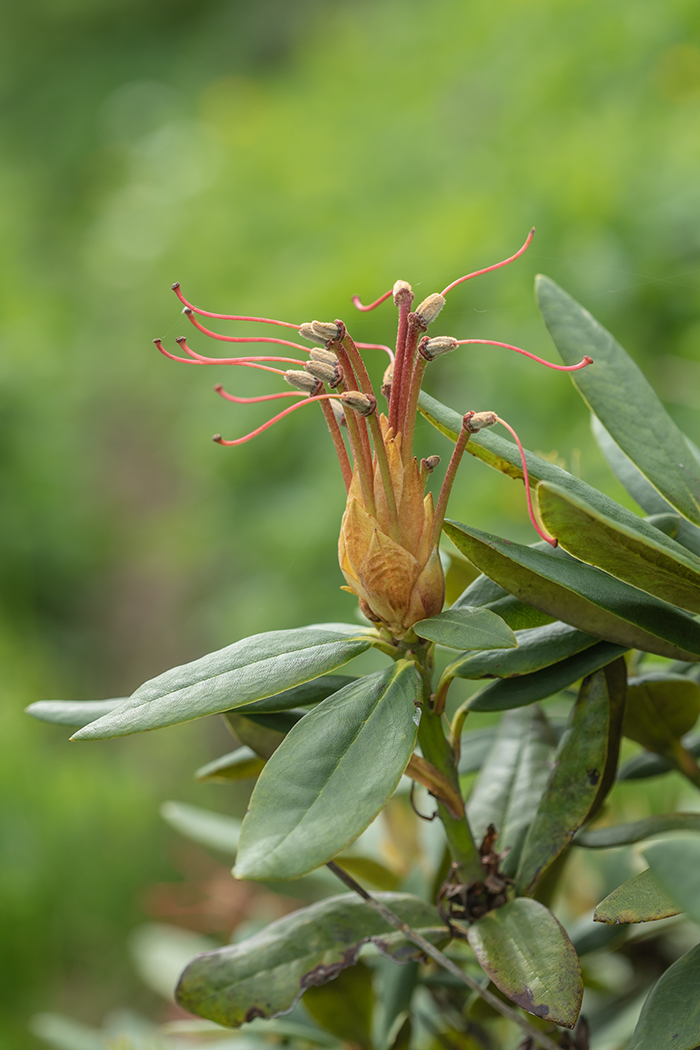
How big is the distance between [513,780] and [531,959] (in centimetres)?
12

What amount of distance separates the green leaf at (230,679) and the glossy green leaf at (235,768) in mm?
119

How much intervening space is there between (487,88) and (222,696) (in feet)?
10.4

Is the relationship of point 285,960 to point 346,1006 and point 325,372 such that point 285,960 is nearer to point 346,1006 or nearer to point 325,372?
point 346,1006

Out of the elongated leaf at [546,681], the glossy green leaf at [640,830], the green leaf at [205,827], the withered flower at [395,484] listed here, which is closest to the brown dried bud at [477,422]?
the withered flower at [395,484]

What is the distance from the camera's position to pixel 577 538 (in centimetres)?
30

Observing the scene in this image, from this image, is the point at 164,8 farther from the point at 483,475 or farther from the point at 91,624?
the point at 483,475

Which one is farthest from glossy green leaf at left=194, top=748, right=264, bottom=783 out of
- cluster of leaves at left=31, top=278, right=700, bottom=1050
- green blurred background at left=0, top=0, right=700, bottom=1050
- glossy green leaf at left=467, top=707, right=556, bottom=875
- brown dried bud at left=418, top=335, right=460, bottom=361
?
green blurred background at left=0, top=0, right=700, bottom=1050

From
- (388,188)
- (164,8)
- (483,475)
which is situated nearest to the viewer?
(483,475)

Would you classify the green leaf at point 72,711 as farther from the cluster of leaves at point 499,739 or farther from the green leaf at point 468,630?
the green leaf at point 468,630

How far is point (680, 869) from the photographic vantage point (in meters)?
0.24

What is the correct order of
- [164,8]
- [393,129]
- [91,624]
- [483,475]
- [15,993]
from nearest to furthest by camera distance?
[15,993]
[483,475]
[91,624]
[393,129]
[164,8]

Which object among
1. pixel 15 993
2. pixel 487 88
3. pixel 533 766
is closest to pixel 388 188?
pixel 487 88

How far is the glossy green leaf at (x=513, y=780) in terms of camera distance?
437 mm

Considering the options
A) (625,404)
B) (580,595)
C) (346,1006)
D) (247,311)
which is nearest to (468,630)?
(580,595)
